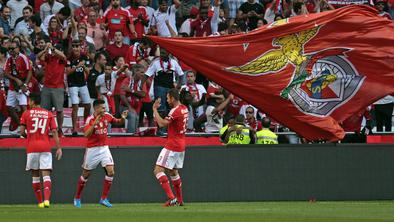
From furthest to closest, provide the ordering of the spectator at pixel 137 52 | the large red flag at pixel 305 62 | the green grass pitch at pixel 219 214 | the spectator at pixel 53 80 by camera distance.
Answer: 1. the spectator at pixel 137 52
2. the spectator at pixel 53 80
3. the large red flag at pixel 305 62
4. the green grass pitch at pixel 219 214

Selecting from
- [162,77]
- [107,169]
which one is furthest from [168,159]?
[162,77]

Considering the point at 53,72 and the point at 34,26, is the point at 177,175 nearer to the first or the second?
the point at 53,72

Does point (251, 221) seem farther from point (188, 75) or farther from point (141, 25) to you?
point (141, 25)

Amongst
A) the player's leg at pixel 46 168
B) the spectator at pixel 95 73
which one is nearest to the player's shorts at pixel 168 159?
the player's leg at pixel 46 168

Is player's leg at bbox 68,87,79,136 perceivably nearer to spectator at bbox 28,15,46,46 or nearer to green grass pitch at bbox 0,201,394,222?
spectator at bbox 28,15,46,46

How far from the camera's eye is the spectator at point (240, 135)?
82.9 ft

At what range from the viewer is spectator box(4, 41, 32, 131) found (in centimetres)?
2556

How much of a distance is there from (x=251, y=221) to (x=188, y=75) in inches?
426

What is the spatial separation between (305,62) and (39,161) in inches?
248

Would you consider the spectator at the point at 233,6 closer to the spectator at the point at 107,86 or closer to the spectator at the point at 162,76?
the spectator at the point at 162,76

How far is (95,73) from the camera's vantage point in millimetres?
26891

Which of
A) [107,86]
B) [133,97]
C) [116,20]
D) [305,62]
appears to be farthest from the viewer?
[116,20]

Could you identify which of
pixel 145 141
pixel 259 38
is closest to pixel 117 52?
pixel 145 141

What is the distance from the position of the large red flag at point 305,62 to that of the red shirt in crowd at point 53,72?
289cm
